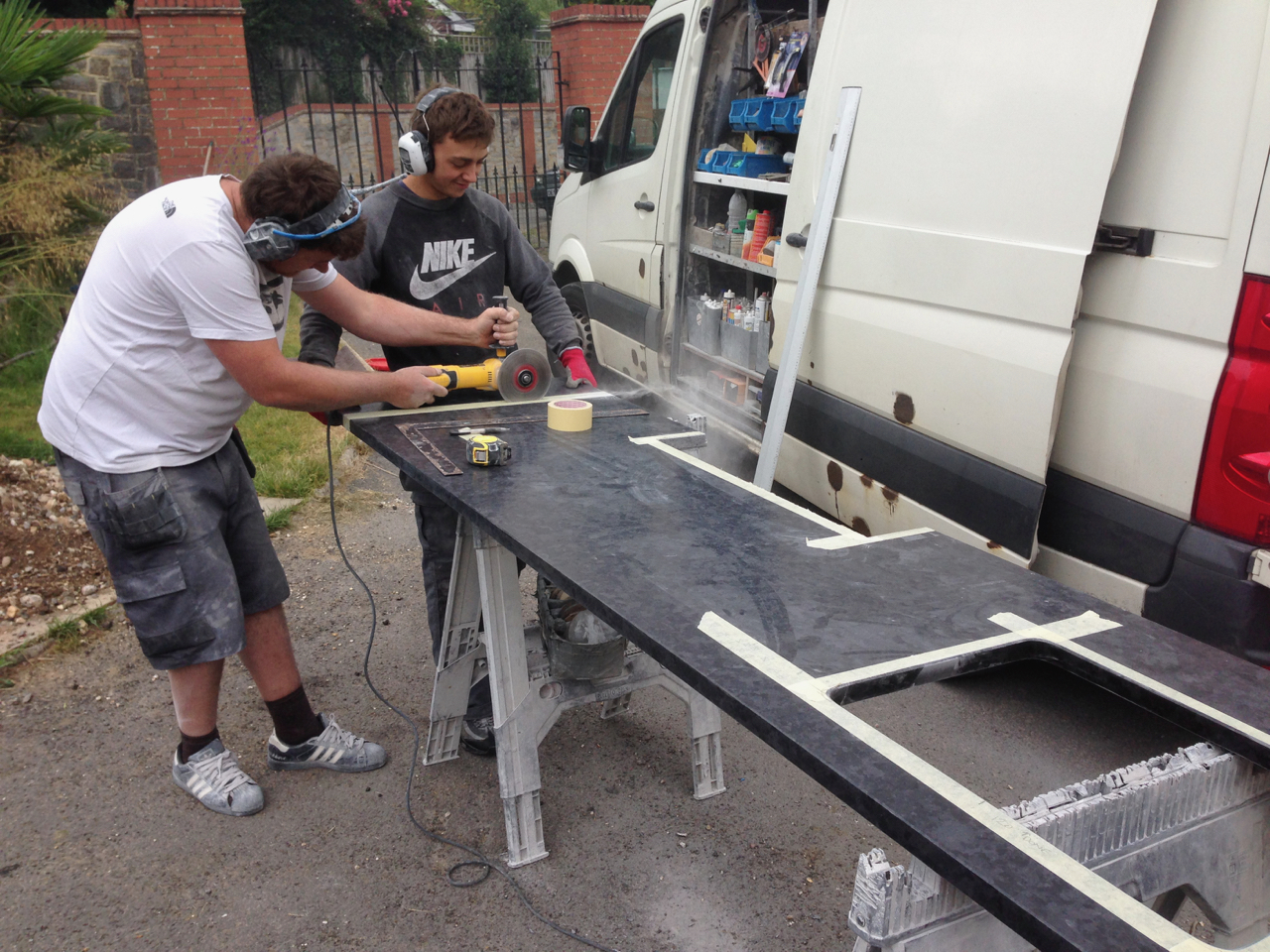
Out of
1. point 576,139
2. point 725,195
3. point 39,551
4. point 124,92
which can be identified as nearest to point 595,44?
point 124,92

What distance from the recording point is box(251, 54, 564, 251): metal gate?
35.8ft

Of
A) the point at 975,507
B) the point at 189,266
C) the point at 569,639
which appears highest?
the point at 189,266

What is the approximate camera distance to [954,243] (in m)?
2.86

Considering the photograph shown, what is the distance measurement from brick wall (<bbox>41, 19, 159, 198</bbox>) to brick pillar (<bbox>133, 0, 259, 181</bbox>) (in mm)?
137

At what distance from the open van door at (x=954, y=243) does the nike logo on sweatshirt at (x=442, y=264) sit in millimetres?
1267

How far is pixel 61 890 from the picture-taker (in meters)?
2.50

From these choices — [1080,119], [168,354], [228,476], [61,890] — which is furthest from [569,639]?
[1080,119]

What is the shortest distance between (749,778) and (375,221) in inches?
80.8

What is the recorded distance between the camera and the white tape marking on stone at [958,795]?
3.47ft

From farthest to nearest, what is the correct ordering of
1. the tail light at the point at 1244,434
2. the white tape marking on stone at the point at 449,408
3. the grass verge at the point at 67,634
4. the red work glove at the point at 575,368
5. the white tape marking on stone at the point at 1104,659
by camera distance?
the grass verge at the point at 67,634 < the red work glove at the point at 575,368 < the white tape marking on stone at the point at 449,408 < the tail light at the point at 1244,434 < the white tape marking on stone at the point at 1104,659

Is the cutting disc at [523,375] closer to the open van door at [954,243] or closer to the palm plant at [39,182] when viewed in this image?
the open van door at [954,243]

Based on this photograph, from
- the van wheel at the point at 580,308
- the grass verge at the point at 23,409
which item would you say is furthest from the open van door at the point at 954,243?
the grass verge at the point at 23,409

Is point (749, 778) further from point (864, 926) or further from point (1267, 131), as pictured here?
point (1267, 131)

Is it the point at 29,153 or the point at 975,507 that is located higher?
the point at 29,153
